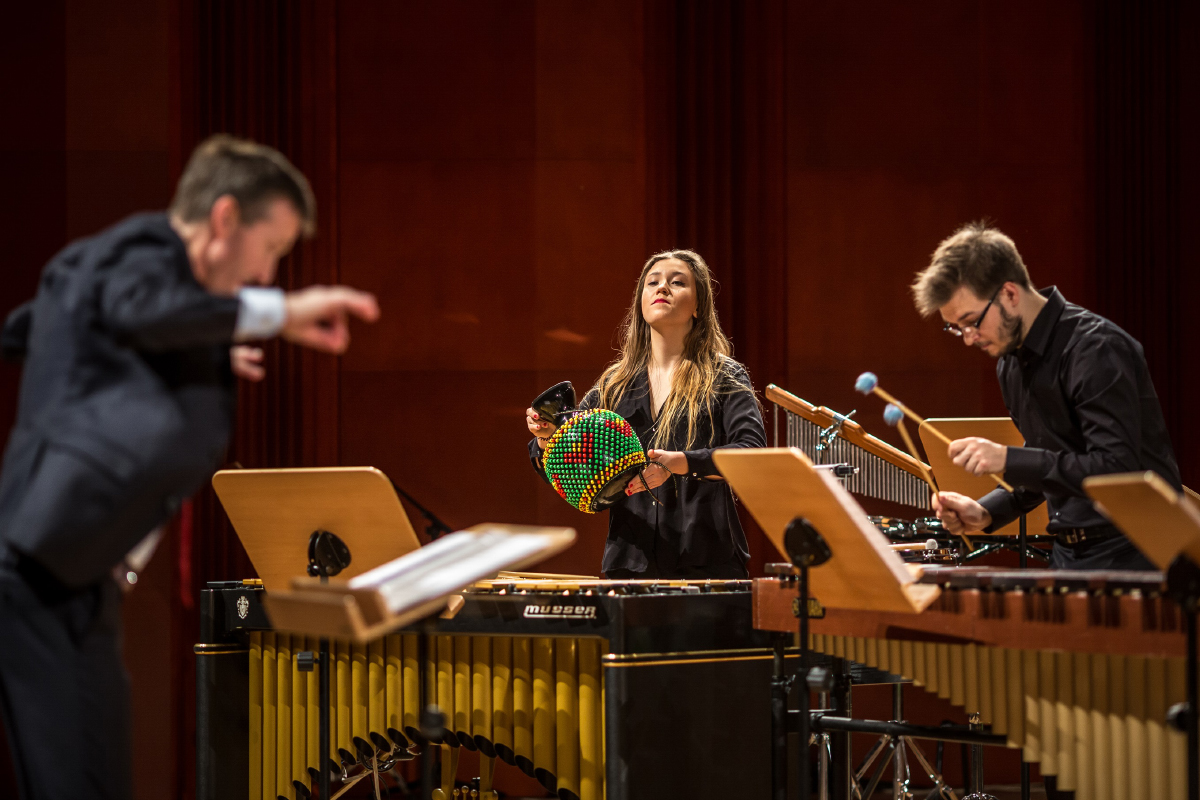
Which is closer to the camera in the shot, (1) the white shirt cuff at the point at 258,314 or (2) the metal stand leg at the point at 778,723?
(1) the white shirt cuff at the point at 258,314

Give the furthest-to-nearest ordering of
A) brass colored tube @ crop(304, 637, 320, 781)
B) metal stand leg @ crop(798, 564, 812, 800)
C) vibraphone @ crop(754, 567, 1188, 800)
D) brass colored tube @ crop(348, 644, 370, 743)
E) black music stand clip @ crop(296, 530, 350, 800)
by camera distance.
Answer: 1. brass colored tube @ crop(304, 637, 320, 781)
2. brass colored tube @ crop(348, 644, 370, 743)
3. black music stand clip @ crop(296, 530, 350, 800)
4. metal stand leg @ crop(798, 564, 812, 800)
5. vibraphone @ crop(754, 567, 1188, 800)

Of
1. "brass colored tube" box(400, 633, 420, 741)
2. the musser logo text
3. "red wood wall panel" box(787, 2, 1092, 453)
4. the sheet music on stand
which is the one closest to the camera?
the sheet music on stand

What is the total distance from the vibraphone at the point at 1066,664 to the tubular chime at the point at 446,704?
0.71 metres

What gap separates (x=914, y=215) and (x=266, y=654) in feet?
10.9

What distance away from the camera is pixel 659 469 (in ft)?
10.2

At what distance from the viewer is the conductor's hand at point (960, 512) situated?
272 cm

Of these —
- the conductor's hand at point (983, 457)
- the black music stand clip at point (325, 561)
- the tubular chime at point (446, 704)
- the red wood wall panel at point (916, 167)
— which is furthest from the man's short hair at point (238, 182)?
the red wood wall panel at point (916, 167)

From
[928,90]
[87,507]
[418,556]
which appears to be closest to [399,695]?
[418,556]

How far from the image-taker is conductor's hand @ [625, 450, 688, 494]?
9.86 ft

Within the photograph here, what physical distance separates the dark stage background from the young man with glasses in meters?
2.10

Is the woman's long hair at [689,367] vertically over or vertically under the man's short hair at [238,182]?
under

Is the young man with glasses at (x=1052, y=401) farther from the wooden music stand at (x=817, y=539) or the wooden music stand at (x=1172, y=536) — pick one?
the wooden music stand at (x=1172, y=536)

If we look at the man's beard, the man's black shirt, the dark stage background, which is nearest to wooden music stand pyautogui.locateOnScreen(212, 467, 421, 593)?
the man's black shirt

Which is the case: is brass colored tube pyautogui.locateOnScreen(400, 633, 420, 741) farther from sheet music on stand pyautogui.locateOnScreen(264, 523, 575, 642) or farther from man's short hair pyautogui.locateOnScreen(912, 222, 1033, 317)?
man's short hair pyautogui.locateOnScreen(912, 222, 1033, 317)
